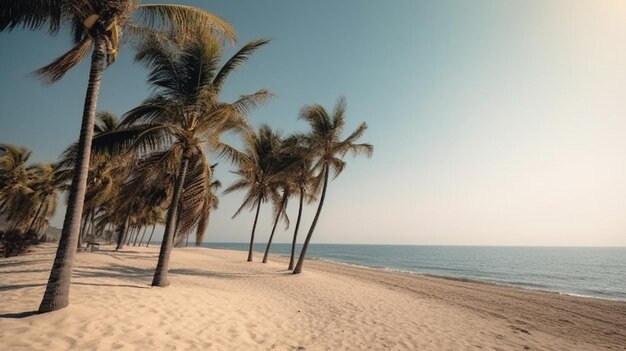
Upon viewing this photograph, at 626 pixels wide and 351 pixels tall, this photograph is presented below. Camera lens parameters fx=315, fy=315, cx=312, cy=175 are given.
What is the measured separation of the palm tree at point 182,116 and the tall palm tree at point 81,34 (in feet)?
5.88

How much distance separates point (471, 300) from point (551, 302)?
496cm

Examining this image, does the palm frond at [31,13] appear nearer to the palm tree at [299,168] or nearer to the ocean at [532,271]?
the palm tree at [299,168]

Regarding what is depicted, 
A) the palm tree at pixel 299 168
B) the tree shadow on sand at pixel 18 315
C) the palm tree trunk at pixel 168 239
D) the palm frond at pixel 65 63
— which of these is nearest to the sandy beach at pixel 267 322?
the tree shadow on sand at pixel 18 315

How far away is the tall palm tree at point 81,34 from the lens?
5.98m

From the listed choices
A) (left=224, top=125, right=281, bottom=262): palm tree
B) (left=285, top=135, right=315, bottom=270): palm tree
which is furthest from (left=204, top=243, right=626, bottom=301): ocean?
(left=285, top=135, right=315, bottom=270): palm tree

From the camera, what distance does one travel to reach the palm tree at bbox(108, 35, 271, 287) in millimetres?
9578

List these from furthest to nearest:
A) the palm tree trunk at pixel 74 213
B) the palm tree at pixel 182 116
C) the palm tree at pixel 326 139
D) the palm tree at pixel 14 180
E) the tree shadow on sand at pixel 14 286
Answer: the palm tree at pixel 14 180
the palm tree at pixel 326 139
the palm tree at pixel 182 116
the tree shadow on sand at pixel 14 286
the palm tree trunk at pixel 74 213

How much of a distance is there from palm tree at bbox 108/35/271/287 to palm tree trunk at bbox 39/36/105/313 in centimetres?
263

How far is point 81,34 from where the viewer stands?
24.9ft

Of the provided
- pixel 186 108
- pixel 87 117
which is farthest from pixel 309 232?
pixel 87 117

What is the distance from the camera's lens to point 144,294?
814cm

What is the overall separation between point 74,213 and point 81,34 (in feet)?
14.8

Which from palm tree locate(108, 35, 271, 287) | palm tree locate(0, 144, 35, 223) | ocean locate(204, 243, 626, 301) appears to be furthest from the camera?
ocean locate(204, 243, 626, 301)

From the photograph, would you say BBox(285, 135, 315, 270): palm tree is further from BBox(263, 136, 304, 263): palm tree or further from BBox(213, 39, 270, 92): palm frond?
BBox(213, 39, 270, 92): palm frond
